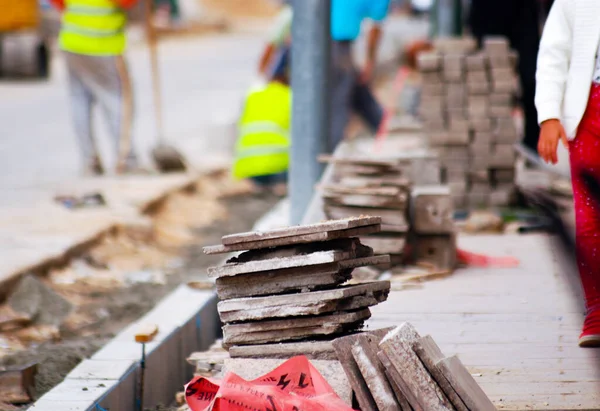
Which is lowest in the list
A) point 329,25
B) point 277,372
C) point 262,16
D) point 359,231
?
point 277,372

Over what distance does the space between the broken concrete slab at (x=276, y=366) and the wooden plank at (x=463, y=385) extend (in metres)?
0.46

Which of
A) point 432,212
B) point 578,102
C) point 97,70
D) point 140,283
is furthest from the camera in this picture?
point 97,70

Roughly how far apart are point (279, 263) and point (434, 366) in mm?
768

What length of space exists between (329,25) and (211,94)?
13.7 metres

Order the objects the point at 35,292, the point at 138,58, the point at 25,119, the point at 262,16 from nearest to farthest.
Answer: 1. the point at 35,292
2. the point at 25,119
3. the point at 138,58
4. the point at 262,16

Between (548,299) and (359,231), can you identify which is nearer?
(359,231)

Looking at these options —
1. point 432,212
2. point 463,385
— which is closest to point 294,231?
point 463,385

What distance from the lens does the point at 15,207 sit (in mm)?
9062

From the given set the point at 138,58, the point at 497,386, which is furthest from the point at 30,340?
the point at 138,58

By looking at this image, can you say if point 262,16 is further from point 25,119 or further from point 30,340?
point 30,340

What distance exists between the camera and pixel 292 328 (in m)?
3.82

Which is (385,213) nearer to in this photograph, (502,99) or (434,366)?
(434,366)

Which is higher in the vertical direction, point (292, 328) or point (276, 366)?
point (292, 328)

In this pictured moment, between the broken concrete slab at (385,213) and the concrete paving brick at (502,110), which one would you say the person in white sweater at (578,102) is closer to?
the broken concrete slab at (385,213)
